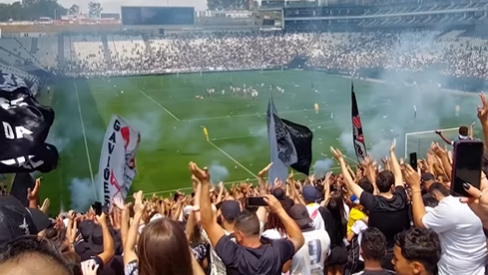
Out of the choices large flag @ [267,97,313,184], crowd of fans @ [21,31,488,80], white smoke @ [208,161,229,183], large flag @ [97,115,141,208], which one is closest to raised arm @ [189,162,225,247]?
large flag @ [97,115,141,208]

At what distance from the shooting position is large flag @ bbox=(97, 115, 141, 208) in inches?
291

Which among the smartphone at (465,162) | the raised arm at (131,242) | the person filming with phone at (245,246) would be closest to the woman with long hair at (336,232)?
the person filming with phone at (245,246)

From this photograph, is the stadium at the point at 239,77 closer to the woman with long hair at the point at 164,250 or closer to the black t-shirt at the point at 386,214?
the black t-shirt at the point at 386,214

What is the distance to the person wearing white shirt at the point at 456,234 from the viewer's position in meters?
3.38

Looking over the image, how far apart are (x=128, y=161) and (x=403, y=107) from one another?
74.2 feet

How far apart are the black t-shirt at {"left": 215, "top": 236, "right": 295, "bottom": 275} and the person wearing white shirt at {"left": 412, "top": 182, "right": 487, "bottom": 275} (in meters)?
0.92

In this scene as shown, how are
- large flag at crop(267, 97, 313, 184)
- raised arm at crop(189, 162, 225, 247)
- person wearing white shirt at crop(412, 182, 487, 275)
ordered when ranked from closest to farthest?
1. raised arm at crop(189, 162, 225, 247)
2. person wearing white shirt at crop(412, 182, 487, 275)
3. large flag at crop(267, 97, 313, 184)

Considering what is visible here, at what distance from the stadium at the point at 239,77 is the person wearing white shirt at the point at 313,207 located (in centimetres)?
1036

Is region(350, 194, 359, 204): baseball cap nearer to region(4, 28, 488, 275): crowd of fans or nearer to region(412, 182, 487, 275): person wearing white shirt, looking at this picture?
region(4, 28, 488, 275): crowd of fans

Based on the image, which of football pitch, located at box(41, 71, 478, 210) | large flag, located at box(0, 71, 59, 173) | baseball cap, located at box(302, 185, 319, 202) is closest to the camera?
large flag, located at box(0, 71, 59, 173)

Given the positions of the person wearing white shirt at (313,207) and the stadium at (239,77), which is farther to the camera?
the stadium at (239,77)

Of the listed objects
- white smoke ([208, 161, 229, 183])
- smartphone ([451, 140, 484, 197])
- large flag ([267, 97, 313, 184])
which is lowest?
white smoke ([208, 161, 229, 183])

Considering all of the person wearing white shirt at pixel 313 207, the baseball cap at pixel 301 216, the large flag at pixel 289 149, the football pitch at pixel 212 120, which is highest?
the baseball cap at pixel 301 216

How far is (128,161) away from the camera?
25.1 feet
